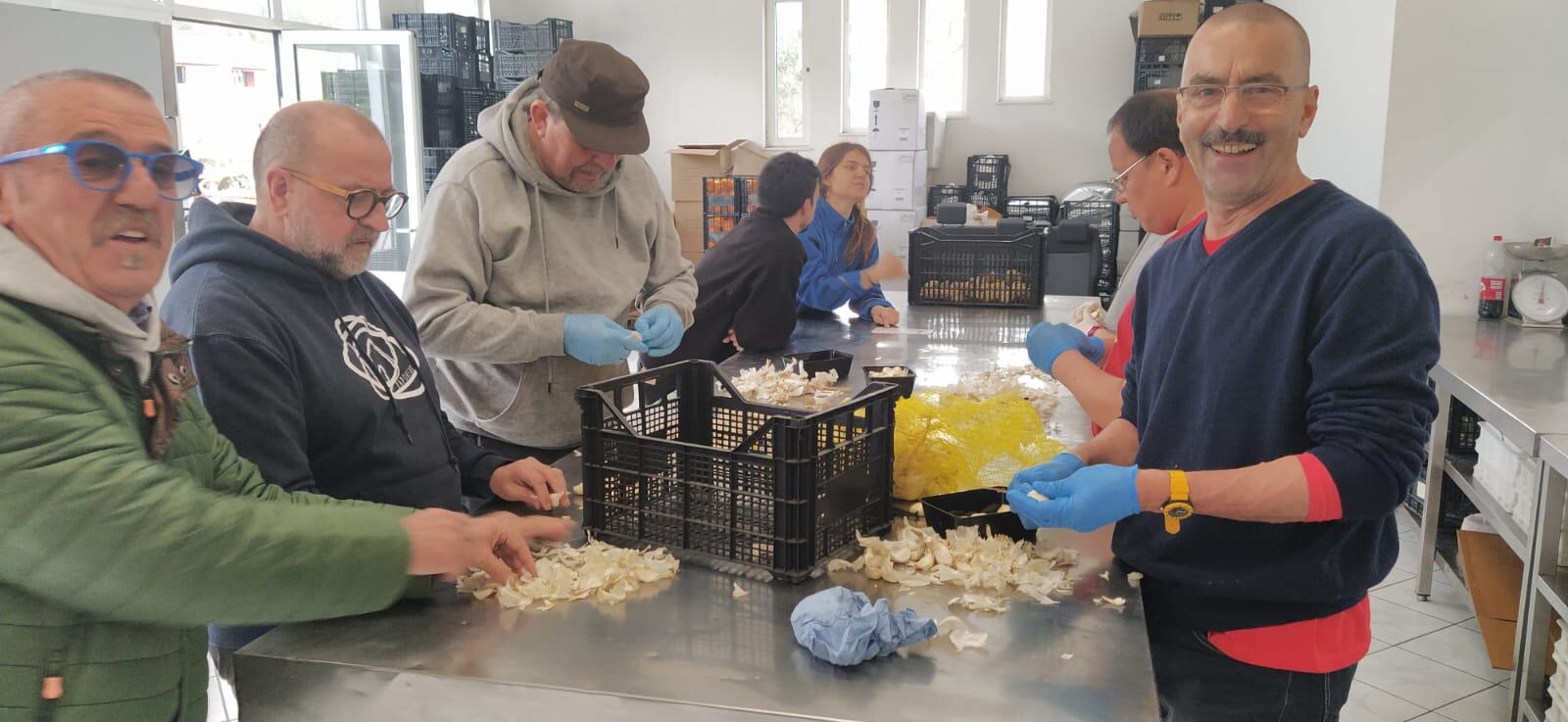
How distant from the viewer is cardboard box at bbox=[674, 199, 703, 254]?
9.45 metres

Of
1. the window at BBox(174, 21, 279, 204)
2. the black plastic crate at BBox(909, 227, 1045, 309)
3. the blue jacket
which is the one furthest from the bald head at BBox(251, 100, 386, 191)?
the window at BBox(174, 21, 279, 204)

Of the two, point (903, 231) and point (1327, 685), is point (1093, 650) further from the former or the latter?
point (903, 231)

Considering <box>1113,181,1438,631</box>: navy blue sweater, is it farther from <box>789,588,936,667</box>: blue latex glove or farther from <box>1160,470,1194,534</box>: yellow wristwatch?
<box>789,588,936,667</box>: blue latex glove

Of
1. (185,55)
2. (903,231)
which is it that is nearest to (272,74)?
(185,55)

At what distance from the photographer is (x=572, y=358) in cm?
244

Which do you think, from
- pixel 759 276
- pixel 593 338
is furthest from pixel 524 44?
pixel 593 338

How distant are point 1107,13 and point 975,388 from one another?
26.8 ft

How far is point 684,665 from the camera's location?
1290 mm

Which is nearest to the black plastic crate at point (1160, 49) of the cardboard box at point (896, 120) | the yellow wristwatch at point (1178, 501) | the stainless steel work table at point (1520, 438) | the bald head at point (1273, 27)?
the cardboard box at point (896, 120)

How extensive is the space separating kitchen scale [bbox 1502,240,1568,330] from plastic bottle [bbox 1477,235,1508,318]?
0.16 ft

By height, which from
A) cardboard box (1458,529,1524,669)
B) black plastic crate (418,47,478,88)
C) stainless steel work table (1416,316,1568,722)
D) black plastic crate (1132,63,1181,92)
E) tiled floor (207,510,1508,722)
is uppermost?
black plastic crate (418,47,478,88)

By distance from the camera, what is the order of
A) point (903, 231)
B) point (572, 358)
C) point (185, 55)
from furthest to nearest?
point (903, 231)
point (185, 55)
point (572, 358)

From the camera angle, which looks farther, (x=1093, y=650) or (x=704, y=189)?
(x=704, y=189)

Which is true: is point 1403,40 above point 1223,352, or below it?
above
